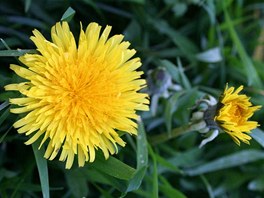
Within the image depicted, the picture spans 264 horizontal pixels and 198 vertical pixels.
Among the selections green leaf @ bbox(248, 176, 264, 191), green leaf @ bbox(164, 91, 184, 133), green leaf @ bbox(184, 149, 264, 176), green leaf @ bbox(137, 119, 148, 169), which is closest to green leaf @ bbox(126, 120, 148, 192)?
green leaf @ bbox(137, 119, 148, 169)

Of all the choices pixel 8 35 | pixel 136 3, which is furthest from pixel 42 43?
pixel 136 3

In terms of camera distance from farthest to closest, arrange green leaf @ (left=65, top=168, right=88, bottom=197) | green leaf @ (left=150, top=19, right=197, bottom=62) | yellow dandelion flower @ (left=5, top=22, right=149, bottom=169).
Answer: green leaf @ (left=150, top=19, right=197, bottom=62)
green leaf @ (left=65, top=168, right=88, bottom=197)
yellow dandelion flower @ (left=5, top=22, right=149, bottom=169)

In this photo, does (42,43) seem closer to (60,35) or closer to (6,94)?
(60,35)

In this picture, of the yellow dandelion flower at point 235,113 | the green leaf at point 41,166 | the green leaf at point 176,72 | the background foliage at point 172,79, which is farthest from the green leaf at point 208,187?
the green leaf at point 41,166

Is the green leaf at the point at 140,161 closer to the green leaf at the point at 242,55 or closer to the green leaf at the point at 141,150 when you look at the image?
the green leaf at the point at 141,150

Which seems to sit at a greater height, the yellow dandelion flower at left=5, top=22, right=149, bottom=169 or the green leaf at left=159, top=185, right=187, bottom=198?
the yellow dandelion flower at left=5, top=22, right=149, bottom=169

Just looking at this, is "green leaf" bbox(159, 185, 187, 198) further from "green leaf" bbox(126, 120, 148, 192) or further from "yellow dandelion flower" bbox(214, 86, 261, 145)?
"yellow dandelion flower" bbox(214, 86, 261, 145)
